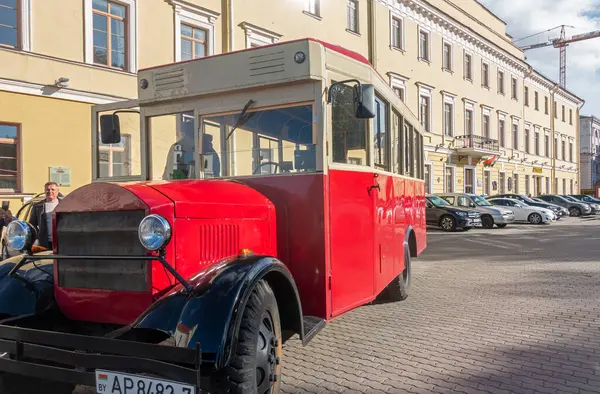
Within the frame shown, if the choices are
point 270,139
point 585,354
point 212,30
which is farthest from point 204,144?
point 212,30

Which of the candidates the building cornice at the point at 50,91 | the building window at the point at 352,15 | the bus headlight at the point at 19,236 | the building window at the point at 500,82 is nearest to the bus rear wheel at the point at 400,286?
the bus headlight at the point at 19,236

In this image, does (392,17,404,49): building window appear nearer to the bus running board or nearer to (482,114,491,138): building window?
(482,114,491,138): building window

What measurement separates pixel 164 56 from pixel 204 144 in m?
13.0

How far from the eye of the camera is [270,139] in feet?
13.5

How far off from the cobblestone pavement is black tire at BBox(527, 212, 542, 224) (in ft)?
56.9

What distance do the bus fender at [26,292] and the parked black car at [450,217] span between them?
61.0ft

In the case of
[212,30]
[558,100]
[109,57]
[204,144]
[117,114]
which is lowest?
[204,144]

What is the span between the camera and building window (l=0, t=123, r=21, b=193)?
12.7 m

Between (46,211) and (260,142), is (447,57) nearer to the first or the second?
(46,211)

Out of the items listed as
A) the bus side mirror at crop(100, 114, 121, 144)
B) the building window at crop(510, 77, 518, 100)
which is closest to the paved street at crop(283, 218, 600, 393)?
the bus side mirror at crop(100, 114, 121, 144)

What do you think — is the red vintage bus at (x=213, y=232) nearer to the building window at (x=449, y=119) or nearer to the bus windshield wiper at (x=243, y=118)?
the bus windshield wiper at (x=243, y=118)

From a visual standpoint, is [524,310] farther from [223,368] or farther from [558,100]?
[558,100]

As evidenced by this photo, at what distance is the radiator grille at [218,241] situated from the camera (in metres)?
3.34

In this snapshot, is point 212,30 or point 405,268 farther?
point 212,30
